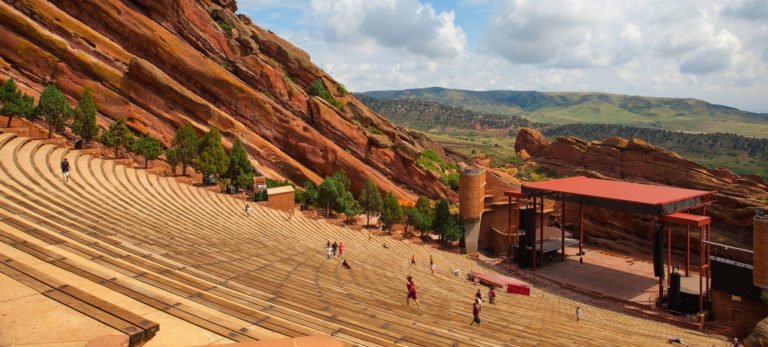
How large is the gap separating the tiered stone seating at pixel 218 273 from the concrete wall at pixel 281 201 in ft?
11.5

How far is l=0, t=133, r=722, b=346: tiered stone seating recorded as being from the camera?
24.0 ft

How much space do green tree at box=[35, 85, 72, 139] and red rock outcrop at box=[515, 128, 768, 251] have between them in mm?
48286

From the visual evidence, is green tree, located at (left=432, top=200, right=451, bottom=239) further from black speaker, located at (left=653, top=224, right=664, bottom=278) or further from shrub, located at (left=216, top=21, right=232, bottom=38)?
shrub, located at (left=216, top=21, right=232, bottom=38)

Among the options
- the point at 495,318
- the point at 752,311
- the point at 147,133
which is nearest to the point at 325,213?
the point at 147,133

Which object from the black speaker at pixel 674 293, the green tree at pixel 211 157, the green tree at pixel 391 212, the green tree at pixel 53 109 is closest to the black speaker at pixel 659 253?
the black speaker at pixel 674 293

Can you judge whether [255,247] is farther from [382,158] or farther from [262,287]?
[382,158]

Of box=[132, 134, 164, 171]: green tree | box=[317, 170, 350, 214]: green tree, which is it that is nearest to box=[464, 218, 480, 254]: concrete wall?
box=[317, 170, 350, 214]: green tree

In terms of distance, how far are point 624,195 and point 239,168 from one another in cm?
2958

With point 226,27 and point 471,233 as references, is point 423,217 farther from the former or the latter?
point 226,27

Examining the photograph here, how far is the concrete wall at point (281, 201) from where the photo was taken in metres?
33.9

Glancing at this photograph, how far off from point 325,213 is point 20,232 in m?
30.1

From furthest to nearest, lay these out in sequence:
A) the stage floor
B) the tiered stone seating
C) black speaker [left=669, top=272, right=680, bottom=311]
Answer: the stage floor
black speaker [left=669, top=272, right=680, bottom=311]
the tiered stone seating

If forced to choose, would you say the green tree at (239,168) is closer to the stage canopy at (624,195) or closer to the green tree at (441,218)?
the green tree at (441,218)

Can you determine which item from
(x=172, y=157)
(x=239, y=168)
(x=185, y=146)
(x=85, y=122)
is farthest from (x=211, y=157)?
(x=85, y=122)
